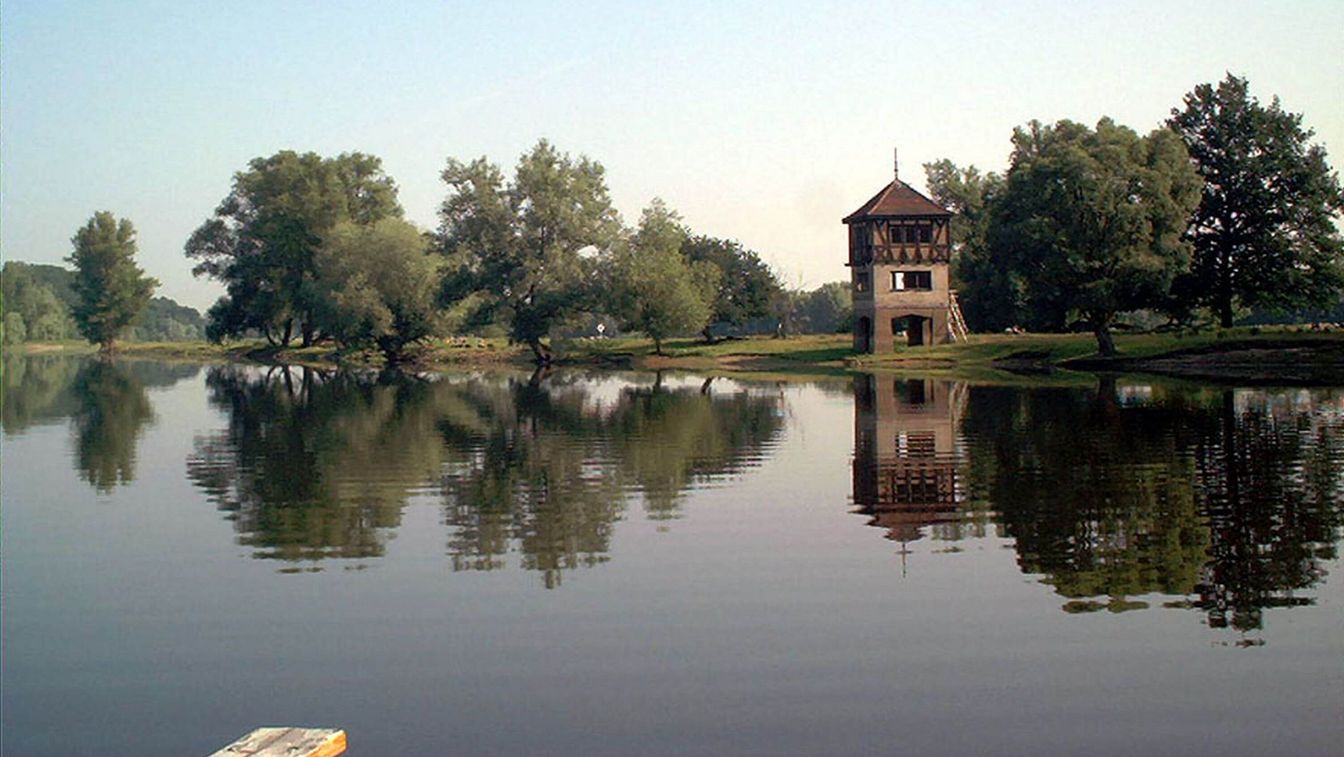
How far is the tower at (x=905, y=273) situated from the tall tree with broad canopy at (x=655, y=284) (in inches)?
579

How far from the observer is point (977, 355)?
307 feet

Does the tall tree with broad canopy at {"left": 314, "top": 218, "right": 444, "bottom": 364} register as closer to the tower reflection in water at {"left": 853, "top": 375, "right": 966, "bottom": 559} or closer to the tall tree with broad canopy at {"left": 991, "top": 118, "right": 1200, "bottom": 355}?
the tall tree with broad canopy at {"left": 991, "top": 118, "right": 1200, "bottom": 355}

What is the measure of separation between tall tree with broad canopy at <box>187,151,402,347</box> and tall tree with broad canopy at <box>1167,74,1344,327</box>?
79.5 metres

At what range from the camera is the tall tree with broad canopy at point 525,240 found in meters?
109

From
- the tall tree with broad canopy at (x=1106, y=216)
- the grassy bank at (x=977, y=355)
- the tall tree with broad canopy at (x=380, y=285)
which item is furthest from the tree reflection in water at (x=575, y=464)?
the tall tree with broad canopy at (x=380, y=285)

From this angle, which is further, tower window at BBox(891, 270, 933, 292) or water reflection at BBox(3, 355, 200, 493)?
tower window at BBox(891, 270, 933, 292)

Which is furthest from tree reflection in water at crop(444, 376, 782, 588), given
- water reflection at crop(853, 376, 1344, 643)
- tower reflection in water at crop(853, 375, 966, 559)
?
water reflection at crop(853, 376, 1344, 643)

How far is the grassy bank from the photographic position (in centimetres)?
7825

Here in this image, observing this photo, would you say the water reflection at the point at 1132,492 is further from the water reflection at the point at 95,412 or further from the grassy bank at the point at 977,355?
the grassy bank at the point at 977,355

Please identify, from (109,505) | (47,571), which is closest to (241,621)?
(47,571)

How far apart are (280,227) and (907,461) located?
11618cm

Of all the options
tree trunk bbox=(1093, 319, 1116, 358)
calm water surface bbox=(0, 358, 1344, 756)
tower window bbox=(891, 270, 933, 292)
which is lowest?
calm water surface bbox=(0, 358, 1344, 756)

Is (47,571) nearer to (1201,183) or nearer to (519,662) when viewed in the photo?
(519,662)

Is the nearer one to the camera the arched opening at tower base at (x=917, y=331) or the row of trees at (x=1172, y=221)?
the row of trees at (x=1172, y=221)
